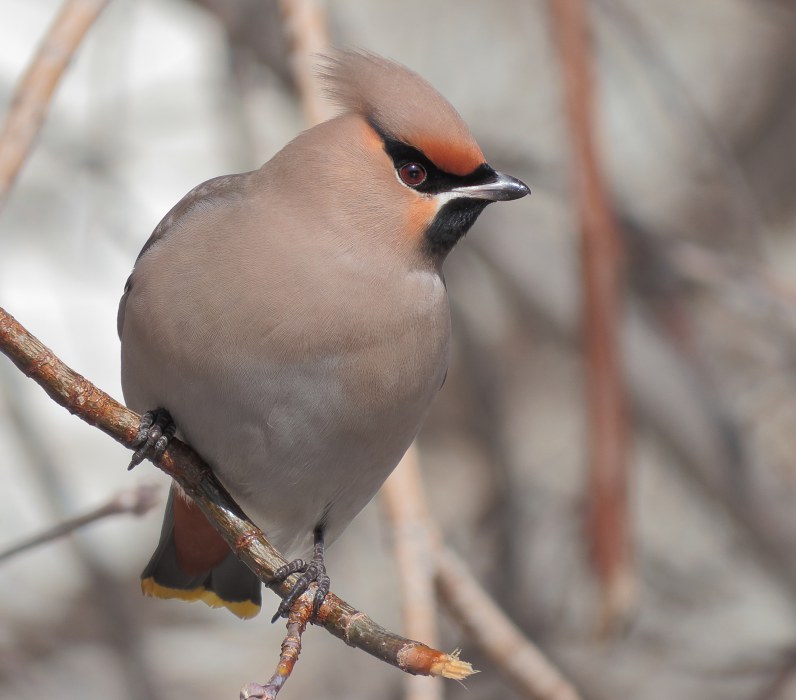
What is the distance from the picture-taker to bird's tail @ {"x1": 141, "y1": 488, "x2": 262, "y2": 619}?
9.89 ft

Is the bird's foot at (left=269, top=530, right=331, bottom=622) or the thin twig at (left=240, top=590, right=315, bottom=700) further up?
the bird's foot at (left=269, top=530, right=331, bottom=622)

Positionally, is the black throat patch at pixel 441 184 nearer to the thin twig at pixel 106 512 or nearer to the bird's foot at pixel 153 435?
the bird's foot at pixel 153 435

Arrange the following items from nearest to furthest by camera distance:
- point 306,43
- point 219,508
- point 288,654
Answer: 1. point 288,654
2. point 219,508
3. point 306,43

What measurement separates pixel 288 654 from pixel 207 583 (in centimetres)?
127

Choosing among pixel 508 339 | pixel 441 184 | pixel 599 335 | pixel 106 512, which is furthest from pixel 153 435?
pixel 508 339

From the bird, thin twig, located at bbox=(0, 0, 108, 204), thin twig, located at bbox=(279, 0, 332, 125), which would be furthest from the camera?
thin twig, located at bbox=(279, 0, 332, 125)

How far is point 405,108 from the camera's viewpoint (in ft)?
8.66

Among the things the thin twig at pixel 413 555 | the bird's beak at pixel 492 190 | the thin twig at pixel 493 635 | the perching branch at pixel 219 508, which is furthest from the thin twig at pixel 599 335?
the perching branch at pixel 219 508

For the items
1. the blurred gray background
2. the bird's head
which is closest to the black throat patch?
the bird's head

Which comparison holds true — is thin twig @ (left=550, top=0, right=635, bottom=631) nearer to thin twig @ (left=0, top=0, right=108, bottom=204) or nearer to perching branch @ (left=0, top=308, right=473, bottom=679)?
perching branch @ (left=0, top=308, right=473, bottom=679)

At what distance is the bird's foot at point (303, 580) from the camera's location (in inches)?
85.0

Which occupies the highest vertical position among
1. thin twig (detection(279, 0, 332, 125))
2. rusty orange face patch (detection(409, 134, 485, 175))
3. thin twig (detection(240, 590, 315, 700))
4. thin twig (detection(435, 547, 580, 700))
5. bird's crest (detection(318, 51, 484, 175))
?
thin twig (detection(279, 0, 332, 125))

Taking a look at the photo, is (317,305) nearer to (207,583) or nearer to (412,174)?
(412,174)

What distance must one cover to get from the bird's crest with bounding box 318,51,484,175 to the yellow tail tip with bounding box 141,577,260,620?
4.00ft
